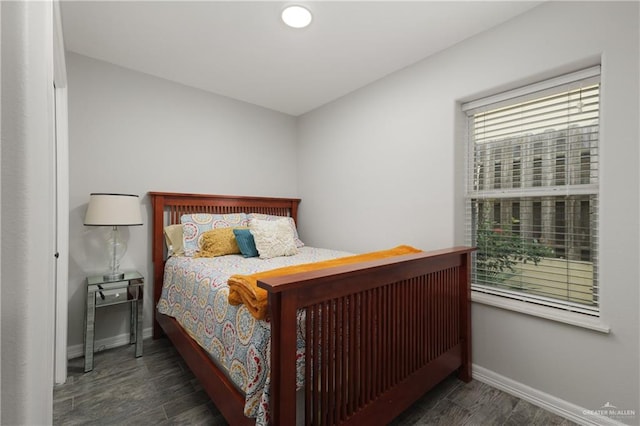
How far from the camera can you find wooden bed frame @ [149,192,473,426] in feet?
3.71

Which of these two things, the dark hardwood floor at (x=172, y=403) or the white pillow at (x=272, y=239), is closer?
the dark hardwood floor at (x=172, y=403)

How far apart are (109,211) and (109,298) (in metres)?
0.69

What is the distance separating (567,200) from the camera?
189 cm

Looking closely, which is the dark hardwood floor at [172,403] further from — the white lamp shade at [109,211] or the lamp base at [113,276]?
the white lamp shade at [109,211]

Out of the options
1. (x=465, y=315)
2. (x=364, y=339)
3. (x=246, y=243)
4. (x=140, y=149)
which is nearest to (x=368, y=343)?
(x=364, y=339)

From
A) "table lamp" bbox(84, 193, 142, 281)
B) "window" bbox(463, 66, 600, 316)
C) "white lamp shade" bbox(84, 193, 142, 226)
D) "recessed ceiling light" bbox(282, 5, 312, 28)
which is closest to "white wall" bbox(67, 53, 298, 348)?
"table lamp" bbox(84, 193, 142, 281)

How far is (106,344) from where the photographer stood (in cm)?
257

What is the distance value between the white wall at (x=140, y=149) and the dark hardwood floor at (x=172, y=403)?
0.63 metres

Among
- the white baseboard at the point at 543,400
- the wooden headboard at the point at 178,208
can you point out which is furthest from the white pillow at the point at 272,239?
the white baseboard at the point at 543,400

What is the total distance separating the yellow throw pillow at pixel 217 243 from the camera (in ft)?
8.70

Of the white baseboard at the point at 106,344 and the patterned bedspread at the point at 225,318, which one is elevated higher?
the patterned bedspread at the point at 225,318

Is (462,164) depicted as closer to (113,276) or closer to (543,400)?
(543,400)

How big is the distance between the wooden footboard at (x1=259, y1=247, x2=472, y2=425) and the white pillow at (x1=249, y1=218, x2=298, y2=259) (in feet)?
4.43

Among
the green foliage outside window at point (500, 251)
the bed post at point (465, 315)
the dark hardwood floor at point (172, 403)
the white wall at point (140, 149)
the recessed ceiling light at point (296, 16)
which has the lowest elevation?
the dark hardwood floor at point (172, 403)
